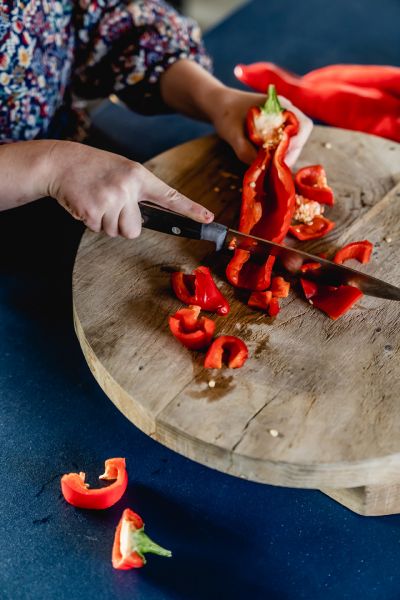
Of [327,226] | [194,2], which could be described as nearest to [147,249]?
[327,226]

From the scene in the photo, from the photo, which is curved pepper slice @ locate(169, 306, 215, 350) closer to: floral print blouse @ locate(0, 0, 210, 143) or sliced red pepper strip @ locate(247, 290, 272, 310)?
sliced red pepper strip @ locate(247, 290, 272, 310)

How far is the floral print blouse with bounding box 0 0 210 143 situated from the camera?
51.0 inches

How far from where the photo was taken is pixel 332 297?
1018mm

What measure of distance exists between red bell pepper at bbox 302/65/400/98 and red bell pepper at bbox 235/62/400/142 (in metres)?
0.02

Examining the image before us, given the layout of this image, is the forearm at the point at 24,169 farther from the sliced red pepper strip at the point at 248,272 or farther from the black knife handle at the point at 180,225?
the sliced red pepper strip at the point at 248,272

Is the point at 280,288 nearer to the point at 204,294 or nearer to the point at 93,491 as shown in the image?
the point at 204,294

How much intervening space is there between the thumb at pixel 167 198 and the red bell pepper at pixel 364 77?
0.87 meters

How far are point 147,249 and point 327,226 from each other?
308 millimetres

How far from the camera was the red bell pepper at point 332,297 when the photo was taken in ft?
3.29

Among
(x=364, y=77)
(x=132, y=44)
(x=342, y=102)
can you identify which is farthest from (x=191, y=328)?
(x=364, y=77)

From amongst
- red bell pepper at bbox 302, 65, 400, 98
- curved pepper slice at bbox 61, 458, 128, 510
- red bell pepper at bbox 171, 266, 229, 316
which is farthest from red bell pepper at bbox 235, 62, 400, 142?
curved pepper slice at bbox 61, 458, 128, 510

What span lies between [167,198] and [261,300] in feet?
0.68

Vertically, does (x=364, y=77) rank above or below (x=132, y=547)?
above

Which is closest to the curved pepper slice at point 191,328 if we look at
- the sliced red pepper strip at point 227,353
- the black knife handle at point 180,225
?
the sliced red pepper strip at point 227,353
